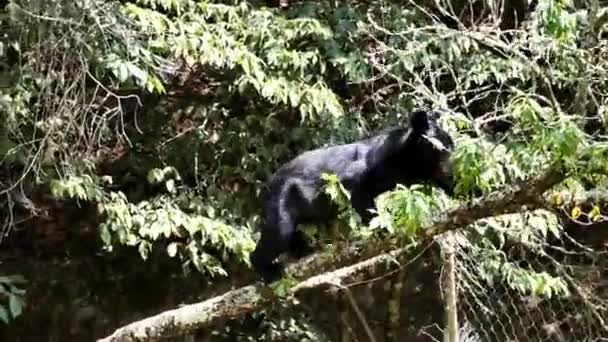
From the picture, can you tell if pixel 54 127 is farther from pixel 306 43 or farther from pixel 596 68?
pixel 596 68

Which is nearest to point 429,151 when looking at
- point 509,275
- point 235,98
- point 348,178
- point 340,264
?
point 348,178

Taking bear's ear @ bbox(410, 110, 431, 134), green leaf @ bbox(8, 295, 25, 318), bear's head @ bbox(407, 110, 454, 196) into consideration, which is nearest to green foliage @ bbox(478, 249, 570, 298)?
bear's head @ bbox(407, 110, 454, 196)

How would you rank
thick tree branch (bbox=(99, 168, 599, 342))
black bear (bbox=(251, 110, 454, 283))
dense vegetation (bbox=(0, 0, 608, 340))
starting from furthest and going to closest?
dense vegetation (bbox=(0, 0, 608, 340)) < black bear (bbox=(251, 110, 454, 283)) < thick tree branch (bbox=(99, 168, 599, 342))

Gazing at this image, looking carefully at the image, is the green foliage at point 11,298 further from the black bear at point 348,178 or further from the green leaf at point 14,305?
the black bear at point 348,178

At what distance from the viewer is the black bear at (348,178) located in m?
3.45

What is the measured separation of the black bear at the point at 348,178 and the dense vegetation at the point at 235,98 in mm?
173

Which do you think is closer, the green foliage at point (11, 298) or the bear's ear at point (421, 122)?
the bear's ear at point (421, 122)

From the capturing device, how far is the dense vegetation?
3764 mm

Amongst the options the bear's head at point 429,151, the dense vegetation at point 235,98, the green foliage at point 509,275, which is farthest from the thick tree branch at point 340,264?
the green foliage at point 509,275

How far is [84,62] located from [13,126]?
0.46 metres

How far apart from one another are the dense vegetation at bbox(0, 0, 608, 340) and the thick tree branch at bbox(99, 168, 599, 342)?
0.10 metres

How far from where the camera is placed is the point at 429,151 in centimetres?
338

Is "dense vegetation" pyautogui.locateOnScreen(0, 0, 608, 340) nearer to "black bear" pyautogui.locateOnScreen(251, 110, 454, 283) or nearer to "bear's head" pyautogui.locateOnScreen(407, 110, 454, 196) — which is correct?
"bear's head" pyautogui.locateOnScreen(407, 110, 454, 196)

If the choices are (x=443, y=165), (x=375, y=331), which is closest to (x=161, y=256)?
(x=375, y=331)
